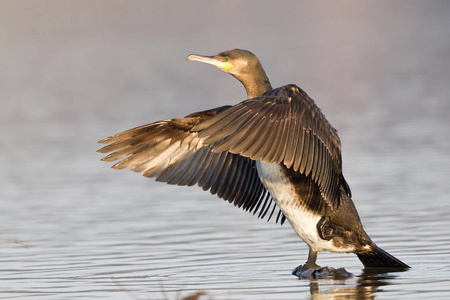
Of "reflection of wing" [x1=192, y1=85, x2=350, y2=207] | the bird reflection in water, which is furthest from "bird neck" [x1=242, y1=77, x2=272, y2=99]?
the bird reflection in water

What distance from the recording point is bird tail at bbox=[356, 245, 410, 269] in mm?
9273

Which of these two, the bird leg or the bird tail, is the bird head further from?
the bird tail

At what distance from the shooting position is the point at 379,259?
940 centimetres

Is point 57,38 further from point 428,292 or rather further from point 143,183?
point 428,292

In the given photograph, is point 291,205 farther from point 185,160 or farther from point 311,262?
point 185,160

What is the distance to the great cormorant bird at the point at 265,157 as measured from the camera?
8.12 meters

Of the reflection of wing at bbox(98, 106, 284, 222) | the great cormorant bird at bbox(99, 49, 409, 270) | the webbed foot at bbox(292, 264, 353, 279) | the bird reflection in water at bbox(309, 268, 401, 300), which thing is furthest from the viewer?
the reflection of wing at bbox(98, 106, 284, 222)

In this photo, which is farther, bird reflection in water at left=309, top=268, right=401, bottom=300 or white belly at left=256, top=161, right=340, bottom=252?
white belly at left=256, top=161, right=340, bottom=252

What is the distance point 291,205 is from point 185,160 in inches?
43.6

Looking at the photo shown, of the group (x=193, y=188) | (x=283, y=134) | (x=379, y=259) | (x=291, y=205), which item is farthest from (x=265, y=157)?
(x=193, y=188)

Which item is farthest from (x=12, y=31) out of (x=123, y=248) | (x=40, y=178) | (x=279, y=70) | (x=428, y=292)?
(x=428, y=292)

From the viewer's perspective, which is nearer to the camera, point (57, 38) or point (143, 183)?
point (143, 183)

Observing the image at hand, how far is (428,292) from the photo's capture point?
8219 millimetres

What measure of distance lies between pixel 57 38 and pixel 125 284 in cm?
3176
